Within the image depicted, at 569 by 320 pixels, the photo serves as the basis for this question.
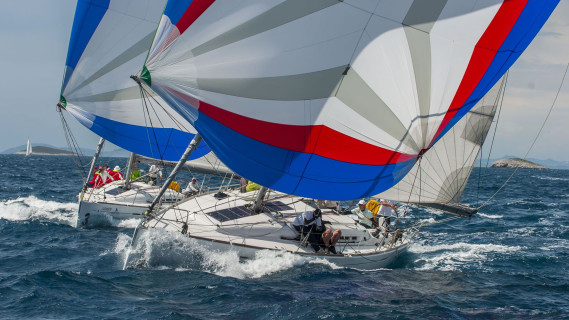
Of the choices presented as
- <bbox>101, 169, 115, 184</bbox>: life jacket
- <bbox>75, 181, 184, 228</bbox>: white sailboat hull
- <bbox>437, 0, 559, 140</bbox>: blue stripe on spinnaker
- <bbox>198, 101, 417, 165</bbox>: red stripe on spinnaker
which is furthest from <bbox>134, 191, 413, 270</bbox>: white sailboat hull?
<bbox>101, 169, 115, 184</bbox>: life jacket

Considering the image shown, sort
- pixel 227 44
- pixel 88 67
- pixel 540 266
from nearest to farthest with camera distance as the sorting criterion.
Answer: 1. pixel 227 44
2. pixel 540 266
3. pixel 88 67

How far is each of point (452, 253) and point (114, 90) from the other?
36.6 ft

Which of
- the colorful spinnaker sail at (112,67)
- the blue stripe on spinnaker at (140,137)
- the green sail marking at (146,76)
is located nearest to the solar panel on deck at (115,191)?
the blue stripe on spinnaker at (140,137)

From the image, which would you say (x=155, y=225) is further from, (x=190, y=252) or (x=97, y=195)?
(x=97, y=195)

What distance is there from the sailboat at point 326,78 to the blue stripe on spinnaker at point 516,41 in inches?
1.0

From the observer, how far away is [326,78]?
30.6ft

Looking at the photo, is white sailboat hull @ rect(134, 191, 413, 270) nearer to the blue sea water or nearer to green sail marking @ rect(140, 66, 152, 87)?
the blue sea water

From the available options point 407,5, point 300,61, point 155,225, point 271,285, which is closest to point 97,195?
point 155,225

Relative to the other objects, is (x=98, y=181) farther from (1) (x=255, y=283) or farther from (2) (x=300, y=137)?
(2) (x=300, y=137)

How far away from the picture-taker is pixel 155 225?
11328 mm

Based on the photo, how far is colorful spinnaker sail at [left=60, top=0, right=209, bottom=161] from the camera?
52.0 ft

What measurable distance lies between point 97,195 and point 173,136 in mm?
3676

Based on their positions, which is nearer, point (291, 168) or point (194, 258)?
point (291, 168)

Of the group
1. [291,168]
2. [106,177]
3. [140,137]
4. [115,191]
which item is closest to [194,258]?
[291,168]
